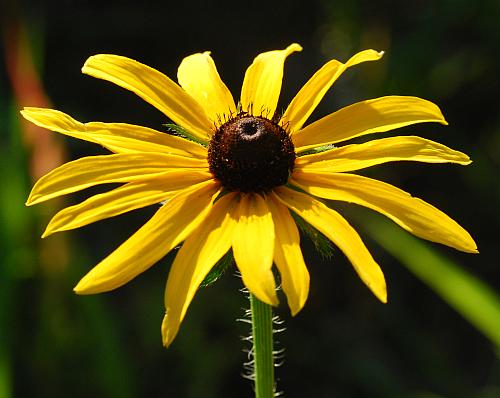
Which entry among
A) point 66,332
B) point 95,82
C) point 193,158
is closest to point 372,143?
point 193,158

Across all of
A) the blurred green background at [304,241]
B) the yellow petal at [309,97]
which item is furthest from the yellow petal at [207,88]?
the blurred green background at [304,241]

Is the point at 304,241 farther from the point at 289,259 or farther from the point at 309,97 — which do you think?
the point at 289,259

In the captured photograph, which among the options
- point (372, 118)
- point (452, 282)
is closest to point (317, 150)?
point (372, 118)

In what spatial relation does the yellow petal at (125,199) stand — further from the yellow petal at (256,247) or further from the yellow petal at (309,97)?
the yellow petal at (309,97)

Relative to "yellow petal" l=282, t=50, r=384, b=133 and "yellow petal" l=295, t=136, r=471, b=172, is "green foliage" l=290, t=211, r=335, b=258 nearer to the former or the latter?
"yellow petal" l=295, t=136, r=471, b=172

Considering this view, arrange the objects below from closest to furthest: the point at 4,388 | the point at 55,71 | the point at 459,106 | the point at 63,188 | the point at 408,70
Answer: the point at 63,188 < the point at 4,388 < the point at 408,70 < the point at 459,106 < the point at 55,71

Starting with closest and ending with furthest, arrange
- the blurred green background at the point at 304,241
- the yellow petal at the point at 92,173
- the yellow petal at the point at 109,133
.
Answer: the yellow petal at the point at 92,173 < the yellow petal at the point at 109,133 < the blurred green background at the point at 304,241

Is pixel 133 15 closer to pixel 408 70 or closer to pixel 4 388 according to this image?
pixel 408 70
